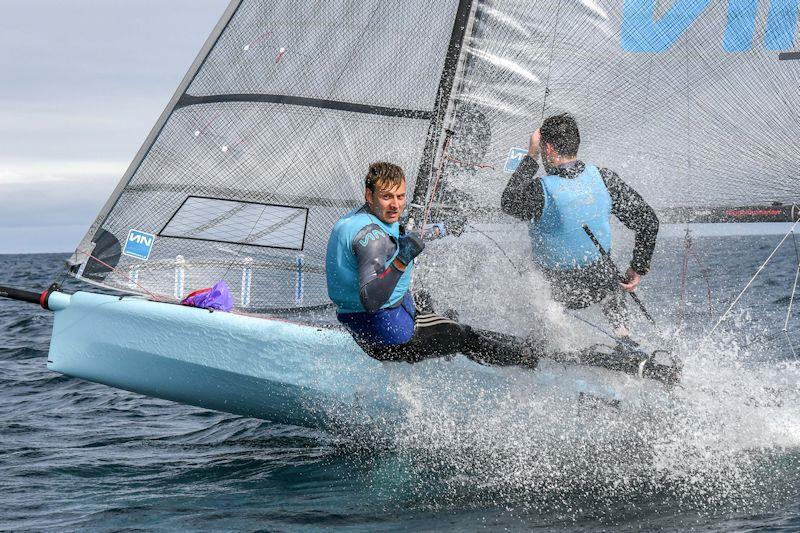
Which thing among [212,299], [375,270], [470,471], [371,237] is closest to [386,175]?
[371,237]

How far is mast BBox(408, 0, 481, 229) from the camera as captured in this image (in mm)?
4617

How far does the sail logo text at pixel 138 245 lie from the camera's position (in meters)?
4.79

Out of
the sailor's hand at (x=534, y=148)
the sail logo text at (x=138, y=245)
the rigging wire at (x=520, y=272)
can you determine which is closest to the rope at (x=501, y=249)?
the rigging wire at (x=520, y=272)

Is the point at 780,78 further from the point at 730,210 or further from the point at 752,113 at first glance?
the point at 730,210

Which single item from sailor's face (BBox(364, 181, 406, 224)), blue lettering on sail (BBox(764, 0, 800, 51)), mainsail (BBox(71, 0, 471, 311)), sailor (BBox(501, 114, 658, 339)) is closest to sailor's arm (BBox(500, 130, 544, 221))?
sailor (BBox(501, 114, 658, 339))

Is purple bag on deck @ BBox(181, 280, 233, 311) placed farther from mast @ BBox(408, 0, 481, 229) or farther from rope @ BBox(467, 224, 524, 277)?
rope @ BBox(467, 224, 524, 277)

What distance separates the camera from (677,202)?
15.4 feet

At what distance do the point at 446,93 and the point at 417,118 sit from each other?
21cm

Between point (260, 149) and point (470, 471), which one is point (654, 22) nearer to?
point (260, 149)

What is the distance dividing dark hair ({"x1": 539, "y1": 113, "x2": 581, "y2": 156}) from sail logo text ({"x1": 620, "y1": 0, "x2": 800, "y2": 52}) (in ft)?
3.00

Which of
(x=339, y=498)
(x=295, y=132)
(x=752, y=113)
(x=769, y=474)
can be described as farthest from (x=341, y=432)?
(x=752, y=113)

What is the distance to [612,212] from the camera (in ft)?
13.4

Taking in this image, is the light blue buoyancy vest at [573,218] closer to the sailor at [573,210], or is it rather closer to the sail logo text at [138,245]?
the sailor at [573,210]

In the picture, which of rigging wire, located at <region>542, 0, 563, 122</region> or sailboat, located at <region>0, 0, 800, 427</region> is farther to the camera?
rigging wire, located at <region>542, 0, 563, 122</region>
